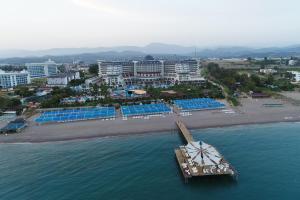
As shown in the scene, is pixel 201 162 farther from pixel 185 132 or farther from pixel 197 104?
pixel 197 104

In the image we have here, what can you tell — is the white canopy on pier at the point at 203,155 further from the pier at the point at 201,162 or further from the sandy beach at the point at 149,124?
the sandy beach at the point at 149,124

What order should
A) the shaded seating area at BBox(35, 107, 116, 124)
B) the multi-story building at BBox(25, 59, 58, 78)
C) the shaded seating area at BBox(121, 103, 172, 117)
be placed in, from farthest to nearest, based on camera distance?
the multi-story building at BBox(25, 59, 58, 78)
the shaded seating area at BBox(121, 103, 172, 117)
the shaded seating area at BBox(35, 107, 116, 124)

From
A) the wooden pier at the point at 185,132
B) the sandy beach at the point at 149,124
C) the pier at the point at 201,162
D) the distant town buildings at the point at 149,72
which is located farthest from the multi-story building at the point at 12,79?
the pier at the point at 201,162

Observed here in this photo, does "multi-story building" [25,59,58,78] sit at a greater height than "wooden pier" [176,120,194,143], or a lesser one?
greater

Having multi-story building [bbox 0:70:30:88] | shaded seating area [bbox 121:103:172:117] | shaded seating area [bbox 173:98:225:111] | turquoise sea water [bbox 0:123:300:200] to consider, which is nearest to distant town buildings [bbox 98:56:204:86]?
shaded seating area [bbox 173:98:225:111]

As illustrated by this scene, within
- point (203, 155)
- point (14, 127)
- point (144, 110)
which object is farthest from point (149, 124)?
point (14, 127)

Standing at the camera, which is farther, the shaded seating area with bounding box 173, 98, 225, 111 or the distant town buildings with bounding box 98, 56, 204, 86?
the distant town buildings with bounding box 98, 56, 204, 86

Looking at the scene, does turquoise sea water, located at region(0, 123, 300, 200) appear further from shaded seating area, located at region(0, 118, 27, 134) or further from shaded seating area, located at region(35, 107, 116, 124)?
shaded seating area, located at region(35, 107, 116, 124)
